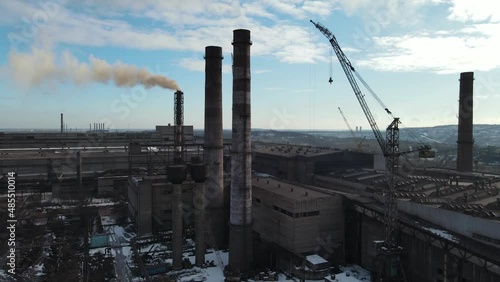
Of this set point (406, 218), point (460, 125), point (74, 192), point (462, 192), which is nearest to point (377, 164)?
point (460, 125)

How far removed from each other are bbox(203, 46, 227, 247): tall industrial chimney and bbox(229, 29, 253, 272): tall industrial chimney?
616 cm

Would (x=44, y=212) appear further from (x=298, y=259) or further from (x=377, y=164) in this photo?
(x=377, y=164)

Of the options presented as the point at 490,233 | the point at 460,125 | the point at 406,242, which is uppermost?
the point at 460,125

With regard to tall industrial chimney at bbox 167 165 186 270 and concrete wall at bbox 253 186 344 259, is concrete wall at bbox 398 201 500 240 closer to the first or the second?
concrete wall at bbox 253 186 344 259

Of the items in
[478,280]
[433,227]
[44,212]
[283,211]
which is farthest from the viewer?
[44,212]

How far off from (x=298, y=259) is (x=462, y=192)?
71.7 ft

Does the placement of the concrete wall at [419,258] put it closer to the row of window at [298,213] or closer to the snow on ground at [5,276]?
the row of window at [298,213]

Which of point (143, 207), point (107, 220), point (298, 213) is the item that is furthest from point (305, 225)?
point (107, 220)

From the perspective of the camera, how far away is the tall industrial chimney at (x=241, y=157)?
37500 mm

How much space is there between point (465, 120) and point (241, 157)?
5134cm

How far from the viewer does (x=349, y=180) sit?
57.7m

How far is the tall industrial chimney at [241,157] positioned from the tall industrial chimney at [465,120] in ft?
163

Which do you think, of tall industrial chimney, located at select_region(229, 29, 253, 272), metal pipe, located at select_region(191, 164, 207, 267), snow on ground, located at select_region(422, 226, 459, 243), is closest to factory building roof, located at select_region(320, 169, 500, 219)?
snow on ground, located at select_region(422, 226, 459, 243)

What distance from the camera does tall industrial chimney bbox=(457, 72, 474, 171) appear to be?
2625 inches
